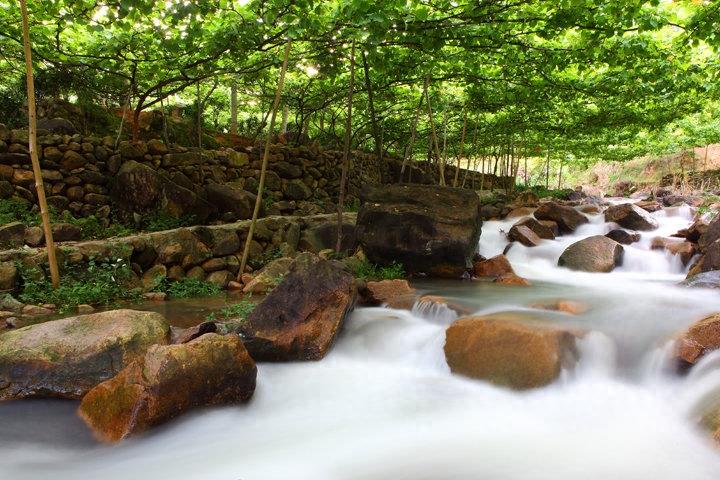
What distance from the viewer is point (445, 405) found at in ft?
14.2

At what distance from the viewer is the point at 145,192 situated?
31.2ft

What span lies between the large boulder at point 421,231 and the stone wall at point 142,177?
4.37ft

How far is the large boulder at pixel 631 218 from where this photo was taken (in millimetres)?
12453

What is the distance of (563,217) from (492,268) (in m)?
4.84

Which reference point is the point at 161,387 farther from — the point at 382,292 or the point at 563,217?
the point at 563,217

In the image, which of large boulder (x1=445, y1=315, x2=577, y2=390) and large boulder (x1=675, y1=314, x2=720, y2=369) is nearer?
large boulder (x1=675, y1=314, x2=720, y2=369)

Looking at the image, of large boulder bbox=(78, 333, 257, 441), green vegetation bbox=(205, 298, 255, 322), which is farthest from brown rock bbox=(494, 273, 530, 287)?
large boulder bbox=(78, 333, 257, 441)

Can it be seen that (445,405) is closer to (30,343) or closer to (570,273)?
(30,343)

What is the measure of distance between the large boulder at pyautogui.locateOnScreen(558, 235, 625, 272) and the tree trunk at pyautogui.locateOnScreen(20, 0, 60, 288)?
9113mm

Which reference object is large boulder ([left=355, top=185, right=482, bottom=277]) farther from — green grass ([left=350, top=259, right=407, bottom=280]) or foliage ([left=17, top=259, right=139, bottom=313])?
foliage ([left=17, top=259, right=139, bottom=313])

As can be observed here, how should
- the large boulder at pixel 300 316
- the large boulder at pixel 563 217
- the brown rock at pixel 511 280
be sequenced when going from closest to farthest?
the large boulder at pixel 300 316, the brown rock at pixel 511 280, the large boulder at pixel 563 217

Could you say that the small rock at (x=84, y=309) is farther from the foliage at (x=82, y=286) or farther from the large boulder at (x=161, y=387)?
the large boulder at (x=161, y=387)

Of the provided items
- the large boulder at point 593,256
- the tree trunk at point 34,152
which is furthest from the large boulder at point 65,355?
the large boulder at point 593,256

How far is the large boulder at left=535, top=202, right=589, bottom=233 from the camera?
1302 centimetres
